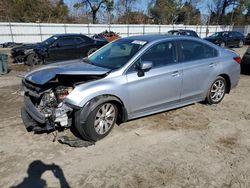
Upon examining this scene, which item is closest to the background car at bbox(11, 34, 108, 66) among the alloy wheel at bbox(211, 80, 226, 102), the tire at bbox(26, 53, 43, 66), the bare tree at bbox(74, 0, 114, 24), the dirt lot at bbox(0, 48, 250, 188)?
the tire at bbox(26, 53, 43, 66)

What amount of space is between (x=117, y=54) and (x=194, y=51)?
1604mm

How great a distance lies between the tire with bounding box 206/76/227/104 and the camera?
5352mm

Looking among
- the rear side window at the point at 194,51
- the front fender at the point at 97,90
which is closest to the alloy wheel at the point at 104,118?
the front fender at the point at 97,90

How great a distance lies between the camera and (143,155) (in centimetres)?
351

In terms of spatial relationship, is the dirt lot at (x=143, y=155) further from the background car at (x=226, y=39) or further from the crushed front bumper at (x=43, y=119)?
the background car at (x=226, y=39)

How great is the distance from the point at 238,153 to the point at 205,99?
1965mm

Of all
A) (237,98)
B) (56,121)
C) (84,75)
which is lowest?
(237,98)

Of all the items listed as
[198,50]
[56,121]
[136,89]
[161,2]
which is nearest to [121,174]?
[56,121]

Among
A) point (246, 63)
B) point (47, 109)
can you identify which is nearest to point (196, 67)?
point (47, 109)

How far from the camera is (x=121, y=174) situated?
10.1 ft

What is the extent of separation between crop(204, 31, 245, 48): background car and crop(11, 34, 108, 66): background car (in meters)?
12.2

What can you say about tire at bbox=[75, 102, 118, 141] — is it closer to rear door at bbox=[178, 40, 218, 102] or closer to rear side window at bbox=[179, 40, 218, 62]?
rear door at bbox=[178, 40, 218, 102]

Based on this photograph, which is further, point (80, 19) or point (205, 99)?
point (80, 19)

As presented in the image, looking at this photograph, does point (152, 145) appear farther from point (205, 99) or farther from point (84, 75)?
point (205, 99)
